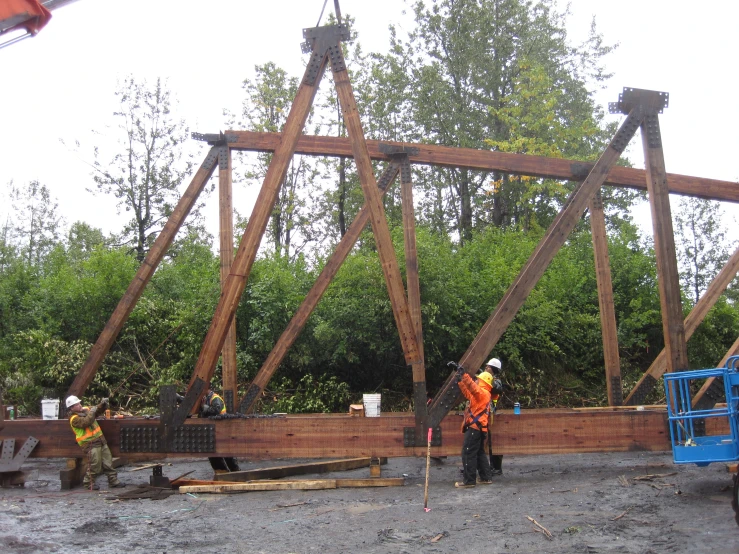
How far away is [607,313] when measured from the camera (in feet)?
38.4

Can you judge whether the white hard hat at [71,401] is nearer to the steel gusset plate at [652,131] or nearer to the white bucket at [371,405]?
the white bucket at [371,405]

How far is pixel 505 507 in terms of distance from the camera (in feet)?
25.1

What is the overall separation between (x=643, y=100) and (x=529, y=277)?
3.06 m

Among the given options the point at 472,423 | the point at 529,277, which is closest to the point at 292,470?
the point at 472,423

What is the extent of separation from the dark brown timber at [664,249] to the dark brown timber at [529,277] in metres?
0.35

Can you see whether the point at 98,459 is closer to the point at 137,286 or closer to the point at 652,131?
the point at 137,286

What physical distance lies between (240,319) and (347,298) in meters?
2.78

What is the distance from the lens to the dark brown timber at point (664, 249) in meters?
9.24

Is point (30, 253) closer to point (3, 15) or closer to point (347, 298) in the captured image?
point (347, 298)

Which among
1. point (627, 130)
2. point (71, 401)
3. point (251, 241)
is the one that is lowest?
point (71, 401)

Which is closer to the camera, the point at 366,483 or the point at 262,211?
the point at 366,483

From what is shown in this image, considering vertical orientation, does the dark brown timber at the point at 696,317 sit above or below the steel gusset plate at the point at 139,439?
above

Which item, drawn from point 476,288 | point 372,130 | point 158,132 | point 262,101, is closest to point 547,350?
point 476,288

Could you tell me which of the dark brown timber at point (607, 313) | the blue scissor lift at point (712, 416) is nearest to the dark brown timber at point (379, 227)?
the blue scissor lift at point (712, 416)
